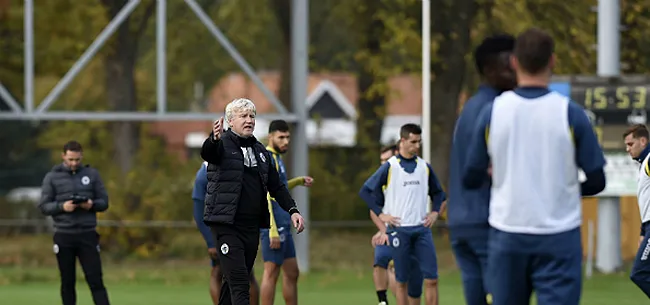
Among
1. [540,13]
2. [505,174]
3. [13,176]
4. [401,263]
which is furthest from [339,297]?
[13,176]

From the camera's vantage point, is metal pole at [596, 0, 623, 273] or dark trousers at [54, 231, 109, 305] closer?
dark trousers at [54, 231, 109, 305]

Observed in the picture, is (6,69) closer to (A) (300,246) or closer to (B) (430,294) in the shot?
(A) (300,246)

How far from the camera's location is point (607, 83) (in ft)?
67.3

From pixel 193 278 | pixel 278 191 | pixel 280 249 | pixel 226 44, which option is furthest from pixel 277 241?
pixel 193 278

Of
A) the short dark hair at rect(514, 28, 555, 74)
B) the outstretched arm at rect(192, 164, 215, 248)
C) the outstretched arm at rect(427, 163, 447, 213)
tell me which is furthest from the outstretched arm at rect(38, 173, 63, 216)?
the short dark hair at rect(514, 28, 555, 74)

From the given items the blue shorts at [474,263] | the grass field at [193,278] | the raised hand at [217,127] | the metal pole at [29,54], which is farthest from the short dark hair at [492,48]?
the metal pole at [29,54]

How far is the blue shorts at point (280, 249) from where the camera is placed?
12.8m

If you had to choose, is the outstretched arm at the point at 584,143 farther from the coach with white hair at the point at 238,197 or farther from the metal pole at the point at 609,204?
the metal pole at the point at 609,204

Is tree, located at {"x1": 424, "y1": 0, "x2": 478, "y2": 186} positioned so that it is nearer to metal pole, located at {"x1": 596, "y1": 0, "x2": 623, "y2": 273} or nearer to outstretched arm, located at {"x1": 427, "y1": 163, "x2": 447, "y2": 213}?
metal pole, located at {"x1": 596, "y1": 0, "x2": 623, "y2": 273}

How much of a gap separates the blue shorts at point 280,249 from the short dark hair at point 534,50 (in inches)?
251

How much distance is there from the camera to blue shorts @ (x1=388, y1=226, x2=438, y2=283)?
12.7 metres

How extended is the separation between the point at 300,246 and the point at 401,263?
902cm

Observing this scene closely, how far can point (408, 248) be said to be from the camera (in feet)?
41.9

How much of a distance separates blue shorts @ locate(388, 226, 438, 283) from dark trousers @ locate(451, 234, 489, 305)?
4487 mm
